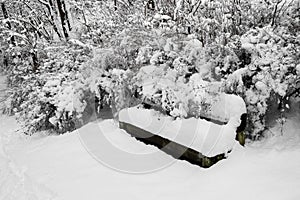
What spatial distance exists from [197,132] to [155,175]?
793mm

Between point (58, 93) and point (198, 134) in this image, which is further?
point (58, 93)

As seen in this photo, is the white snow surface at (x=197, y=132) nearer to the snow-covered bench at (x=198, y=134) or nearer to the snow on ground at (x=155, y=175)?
the snow-covered bench at (x=198, y=134)

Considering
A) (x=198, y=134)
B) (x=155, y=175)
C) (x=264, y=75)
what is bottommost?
(x=155, y=175)

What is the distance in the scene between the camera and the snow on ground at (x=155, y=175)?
3.40 metres

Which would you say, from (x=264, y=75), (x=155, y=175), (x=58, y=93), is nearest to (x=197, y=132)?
(x=155, y=175)

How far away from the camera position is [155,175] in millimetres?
4039

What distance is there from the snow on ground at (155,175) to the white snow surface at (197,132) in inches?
8.0

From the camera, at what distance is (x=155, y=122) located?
15.6 ft

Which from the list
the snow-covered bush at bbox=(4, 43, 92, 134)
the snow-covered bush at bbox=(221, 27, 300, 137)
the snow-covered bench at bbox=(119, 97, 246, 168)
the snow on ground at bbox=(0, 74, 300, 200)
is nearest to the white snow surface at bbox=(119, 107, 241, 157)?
the snow-covered bench at bbox=(119, 97, 246, 168)

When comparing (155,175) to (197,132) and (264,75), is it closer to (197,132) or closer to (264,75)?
(197,132)

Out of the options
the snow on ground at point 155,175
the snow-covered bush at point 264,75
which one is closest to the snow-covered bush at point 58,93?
the snow on ground at point 155,175

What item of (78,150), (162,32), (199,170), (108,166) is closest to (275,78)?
(199,170)

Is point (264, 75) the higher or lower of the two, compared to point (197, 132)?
higher

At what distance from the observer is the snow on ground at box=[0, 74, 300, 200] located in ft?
11.1
